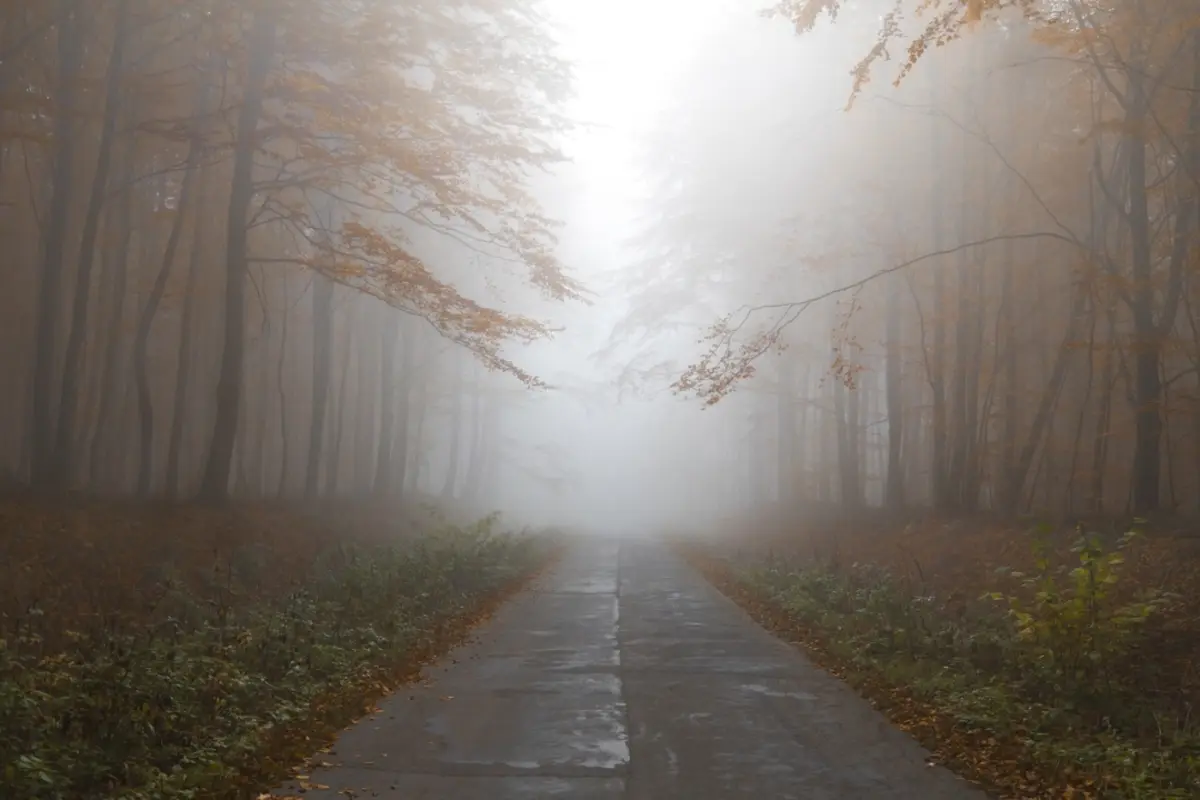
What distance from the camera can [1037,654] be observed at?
923cm

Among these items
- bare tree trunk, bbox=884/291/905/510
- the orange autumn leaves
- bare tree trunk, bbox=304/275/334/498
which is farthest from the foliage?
bare tree trunk, bbox=304/275/334/498

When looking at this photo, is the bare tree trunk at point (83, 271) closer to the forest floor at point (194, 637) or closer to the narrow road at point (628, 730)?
the forest floor at point (194, 637)

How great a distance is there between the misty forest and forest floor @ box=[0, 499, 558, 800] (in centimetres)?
5

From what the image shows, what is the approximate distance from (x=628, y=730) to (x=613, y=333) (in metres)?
24.7

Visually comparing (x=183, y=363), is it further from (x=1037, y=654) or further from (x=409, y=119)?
(x=1037, y=654)

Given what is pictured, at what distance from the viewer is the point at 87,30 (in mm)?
16531

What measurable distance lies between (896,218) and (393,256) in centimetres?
1207

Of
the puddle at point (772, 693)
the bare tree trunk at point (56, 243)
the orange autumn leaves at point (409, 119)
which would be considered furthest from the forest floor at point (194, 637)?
the orange autumn leaves at point (409, 119)

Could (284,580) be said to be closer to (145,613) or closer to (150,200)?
(145,613)

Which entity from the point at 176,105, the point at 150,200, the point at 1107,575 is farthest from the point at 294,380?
the point at 1107,575

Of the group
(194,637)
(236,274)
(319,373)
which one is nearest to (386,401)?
(319,373)

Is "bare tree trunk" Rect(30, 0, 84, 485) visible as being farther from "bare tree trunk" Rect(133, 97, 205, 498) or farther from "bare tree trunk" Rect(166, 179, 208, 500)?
"bare tree trunk" Rect(166, 179, 208, 500)

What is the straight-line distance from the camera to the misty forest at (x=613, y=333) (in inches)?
334

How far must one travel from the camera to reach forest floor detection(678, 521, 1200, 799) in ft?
23.2
